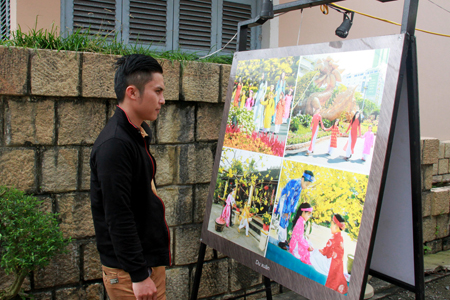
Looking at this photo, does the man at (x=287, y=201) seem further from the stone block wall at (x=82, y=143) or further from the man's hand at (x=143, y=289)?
the stone block wall at (x=82, y=143)

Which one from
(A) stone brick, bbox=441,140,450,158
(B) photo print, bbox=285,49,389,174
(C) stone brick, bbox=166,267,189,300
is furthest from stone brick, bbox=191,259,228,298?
(A) stone brick, bbox=441,140,450,158

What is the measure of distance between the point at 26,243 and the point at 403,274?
6.68 feet

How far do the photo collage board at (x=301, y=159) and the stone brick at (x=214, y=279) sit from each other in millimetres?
902

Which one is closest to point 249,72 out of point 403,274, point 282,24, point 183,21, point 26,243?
point 403,274

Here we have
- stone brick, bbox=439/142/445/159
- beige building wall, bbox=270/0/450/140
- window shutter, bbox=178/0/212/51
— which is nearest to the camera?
window shutter, bbox=178/0/212/51

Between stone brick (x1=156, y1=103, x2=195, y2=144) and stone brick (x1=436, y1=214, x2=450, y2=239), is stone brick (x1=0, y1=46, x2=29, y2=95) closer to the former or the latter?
stone brick (x1=156, y1=103, x2=195, y2=144)

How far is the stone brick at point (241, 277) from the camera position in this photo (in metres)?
3.31

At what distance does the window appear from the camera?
3.93m

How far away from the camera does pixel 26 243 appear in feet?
6.69

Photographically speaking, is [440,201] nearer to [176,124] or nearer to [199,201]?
[199,201]

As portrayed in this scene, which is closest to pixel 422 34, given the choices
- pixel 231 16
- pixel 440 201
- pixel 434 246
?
pixel 440 201

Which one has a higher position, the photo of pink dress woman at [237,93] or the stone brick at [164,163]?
the photo of pink dress woman at [237,93]

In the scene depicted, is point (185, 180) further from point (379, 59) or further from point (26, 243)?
point (379, 59)

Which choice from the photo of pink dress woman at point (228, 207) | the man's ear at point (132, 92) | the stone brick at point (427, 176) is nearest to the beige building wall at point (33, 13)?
the man's ear at point (132, 92)
